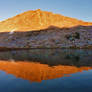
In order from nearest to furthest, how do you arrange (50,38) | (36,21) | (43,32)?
(50,38) < (43,32) < (36,21)

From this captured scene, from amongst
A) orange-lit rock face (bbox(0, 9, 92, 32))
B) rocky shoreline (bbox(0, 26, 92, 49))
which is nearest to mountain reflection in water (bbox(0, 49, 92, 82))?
rocky shoreline (bbox(0, 26, 92, 49))

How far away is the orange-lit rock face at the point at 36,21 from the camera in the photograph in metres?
70.9

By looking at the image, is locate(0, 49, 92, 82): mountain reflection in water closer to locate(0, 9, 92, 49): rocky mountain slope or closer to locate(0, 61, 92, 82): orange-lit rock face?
locate(0, 61, 92, 82): orange-lit rock face

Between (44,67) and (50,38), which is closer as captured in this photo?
(44,67)

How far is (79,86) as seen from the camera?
873cm

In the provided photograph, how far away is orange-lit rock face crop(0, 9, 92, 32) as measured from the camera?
70.9 metres

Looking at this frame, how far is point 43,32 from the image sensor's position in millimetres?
65312

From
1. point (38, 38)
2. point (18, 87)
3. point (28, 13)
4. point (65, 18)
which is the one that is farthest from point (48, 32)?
point (18, 87)

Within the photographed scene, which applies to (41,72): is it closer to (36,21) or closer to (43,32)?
(43,32)

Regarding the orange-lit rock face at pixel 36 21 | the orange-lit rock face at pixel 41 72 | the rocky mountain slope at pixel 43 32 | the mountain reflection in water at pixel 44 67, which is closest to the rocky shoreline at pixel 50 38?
the rocky mountain slope at pixel 43 32

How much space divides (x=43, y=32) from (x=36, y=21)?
12.5 meters

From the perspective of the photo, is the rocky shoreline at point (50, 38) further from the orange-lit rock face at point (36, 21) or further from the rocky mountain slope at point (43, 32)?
the orange-lit rock face at point (36, 21)

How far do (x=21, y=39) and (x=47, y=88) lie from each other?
57.0 metres

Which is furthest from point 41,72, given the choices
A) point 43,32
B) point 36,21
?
point 36,21
